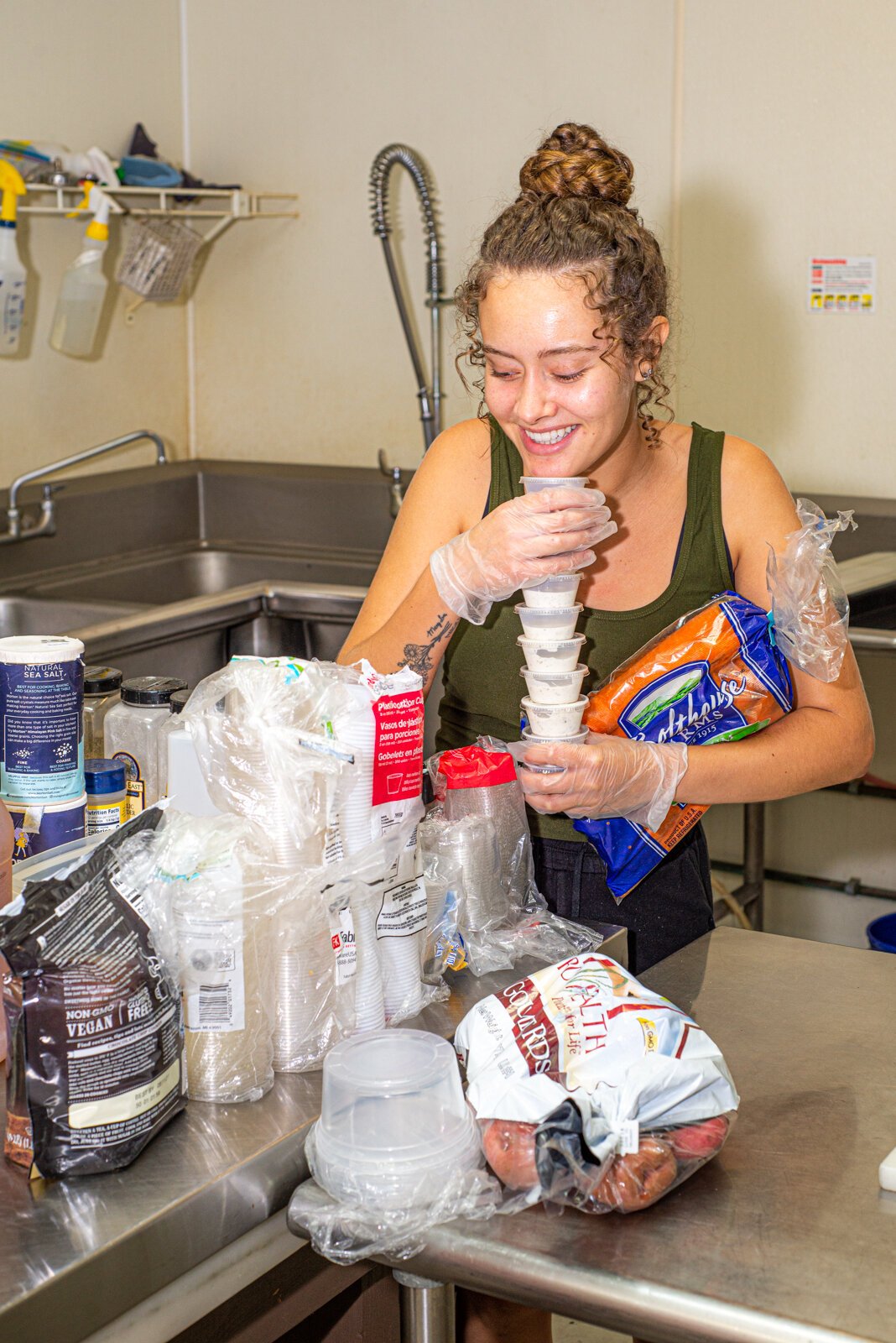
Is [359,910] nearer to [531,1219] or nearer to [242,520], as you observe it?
[531,1219]

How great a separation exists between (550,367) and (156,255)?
222 centimetres

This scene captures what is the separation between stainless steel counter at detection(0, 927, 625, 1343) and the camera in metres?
0.83

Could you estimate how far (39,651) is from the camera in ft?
3.92

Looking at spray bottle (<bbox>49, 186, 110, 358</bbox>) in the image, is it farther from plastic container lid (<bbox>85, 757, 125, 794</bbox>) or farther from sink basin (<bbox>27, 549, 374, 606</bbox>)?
plastic container lid (<bbox>85, 757, 125, 794</bbox>)

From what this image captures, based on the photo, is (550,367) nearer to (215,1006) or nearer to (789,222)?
(215,1006)

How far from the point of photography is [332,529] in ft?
11.0

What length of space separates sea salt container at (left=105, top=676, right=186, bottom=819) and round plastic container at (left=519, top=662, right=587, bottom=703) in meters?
0.34

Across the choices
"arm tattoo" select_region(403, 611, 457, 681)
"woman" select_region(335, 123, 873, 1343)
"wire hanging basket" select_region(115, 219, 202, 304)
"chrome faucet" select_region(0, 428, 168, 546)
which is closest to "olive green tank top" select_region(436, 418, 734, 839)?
"woman" select_region(335, 123, 873, 1343)

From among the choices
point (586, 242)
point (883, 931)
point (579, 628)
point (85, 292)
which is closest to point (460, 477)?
point (579, 628)

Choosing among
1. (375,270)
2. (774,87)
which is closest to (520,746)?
(774,87)

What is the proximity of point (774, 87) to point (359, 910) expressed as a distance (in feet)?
7.79

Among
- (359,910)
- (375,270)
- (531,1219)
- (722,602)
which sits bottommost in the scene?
(531,1219)

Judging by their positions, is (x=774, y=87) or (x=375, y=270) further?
(x=375, y=270)

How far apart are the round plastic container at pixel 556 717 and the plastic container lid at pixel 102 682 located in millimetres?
413
